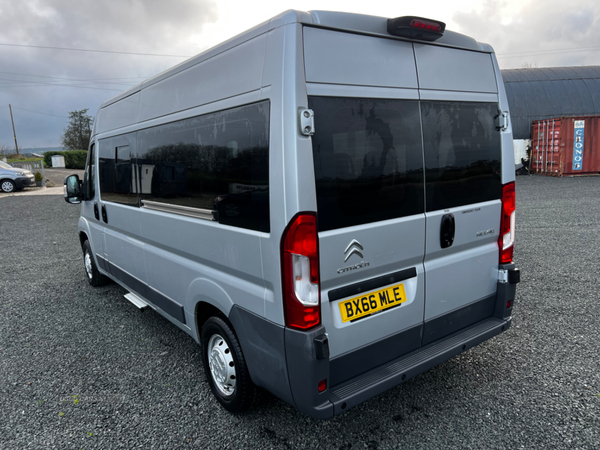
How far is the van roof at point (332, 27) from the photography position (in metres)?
2.14

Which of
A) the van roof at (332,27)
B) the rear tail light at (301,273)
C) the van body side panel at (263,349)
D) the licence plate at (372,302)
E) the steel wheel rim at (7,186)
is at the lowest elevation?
the van body side panel at (263,349)

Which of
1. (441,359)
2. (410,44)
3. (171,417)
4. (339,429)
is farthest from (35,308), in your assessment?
(410,44)

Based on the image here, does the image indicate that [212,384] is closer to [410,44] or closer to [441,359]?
[441,359]

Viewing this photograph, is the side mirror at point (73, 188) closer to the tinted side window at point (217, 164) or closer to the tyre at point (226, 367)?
the tinted side window at point (217, 164)

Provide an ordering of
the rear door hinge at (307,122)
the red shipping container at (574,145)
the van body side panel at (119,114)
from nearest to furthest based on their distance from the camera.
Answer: the rear door hinge at (307,122) → the van body side panel at (119,114) → the red shipping container at (574,145)

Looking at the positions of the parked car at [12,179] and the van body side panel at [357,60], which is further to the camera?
the parked car at [12,179]

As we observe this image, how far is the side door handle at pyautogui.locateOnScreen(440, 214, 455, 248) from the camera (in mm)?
2750

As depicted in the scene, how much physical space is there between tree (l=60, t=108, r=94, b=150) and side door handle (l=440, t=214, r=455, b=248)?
4821 centimetres

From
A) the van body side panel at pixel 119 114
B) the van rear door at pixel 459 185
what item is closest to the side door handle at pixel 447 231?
the van rear door at pixel 459 185

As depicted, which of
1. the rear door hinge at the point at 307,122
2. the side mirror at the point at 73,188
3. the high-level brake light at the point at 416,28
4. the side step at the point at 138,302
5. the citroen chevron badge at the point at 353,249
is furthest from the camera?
the side mirror at the point at 73,188

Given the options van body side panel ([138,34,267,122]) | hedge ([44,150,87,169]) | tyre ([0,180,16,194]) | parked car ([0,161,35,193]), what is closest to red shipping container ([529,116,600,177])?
van body side panel ([138,34,267,122])

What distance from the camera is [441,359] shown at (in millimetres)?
2709

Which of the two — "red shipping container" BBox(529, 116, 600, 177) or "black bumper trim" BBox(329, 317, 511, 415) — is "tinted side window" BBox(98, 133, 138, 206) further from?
Answer: "red shipping container" BBox(529, 116, 600, 177)

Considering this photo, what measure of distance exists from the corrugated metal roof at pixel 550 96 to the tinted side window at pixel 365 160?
851 inches
